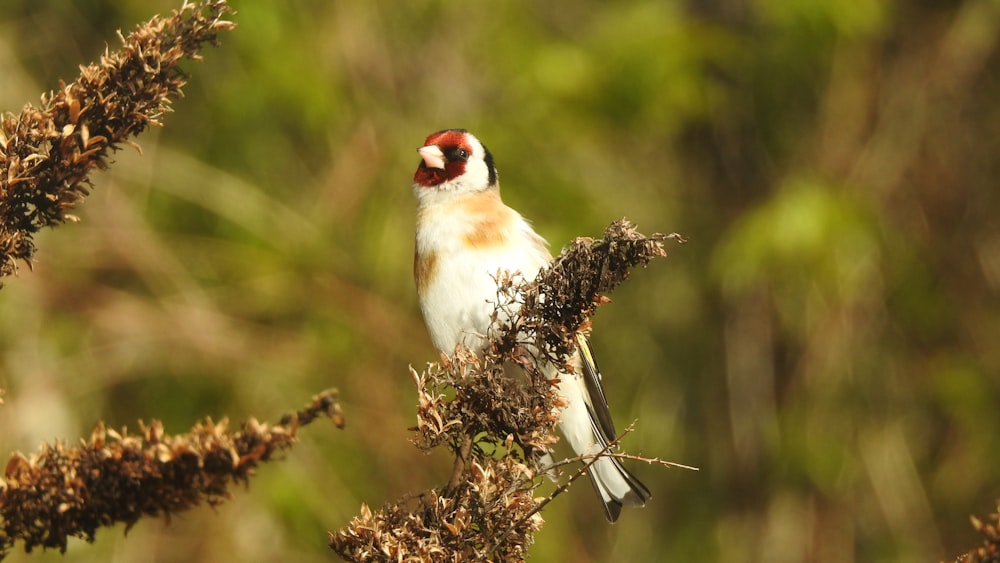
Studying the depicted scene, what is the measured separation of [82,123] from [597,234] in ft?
14.0

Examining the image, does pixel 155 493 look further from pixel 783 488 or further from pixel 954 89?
pixel 954 89

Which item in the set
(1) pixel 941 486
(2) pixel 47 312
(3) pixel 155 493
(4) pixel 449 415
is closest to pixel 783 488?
(1) pixel 941 486

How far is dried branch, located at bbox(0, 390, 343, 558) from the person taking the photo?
171 centimetres

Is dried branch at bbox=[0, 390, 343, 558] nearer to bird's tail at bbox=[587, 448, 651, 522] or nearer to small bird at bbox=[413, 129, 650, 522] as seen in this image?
small bird at bbox=[413, 129, 650, 522]

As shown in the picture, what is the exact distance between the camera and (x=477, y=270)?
3.43m

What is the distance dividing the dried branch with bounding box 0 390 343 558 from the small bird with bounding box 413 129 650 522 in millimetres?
1593

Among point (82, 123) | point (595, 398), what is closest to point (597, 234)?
point (595, 398)

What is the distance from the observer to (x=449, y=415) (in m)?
2.30

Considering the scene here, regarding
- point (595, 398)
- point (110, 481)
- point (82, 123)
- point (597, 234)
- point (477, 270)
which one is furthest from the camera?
point (597, 234)

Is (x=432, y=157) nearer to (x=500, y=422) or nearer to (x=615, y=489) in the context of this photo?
(x=615, y=489)

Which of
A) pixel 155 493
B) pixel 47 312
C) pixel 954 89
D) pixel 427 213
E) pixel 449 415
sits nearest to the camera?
pixel 155 493

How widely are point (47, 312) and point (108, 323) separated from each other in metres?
0.28

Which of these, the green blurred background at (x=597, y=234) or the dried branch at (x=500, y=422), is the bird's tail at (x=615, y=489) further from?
the green blurred background at (x=597, y=234)

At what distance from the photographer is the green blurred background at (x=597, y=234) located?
19.3 ft
